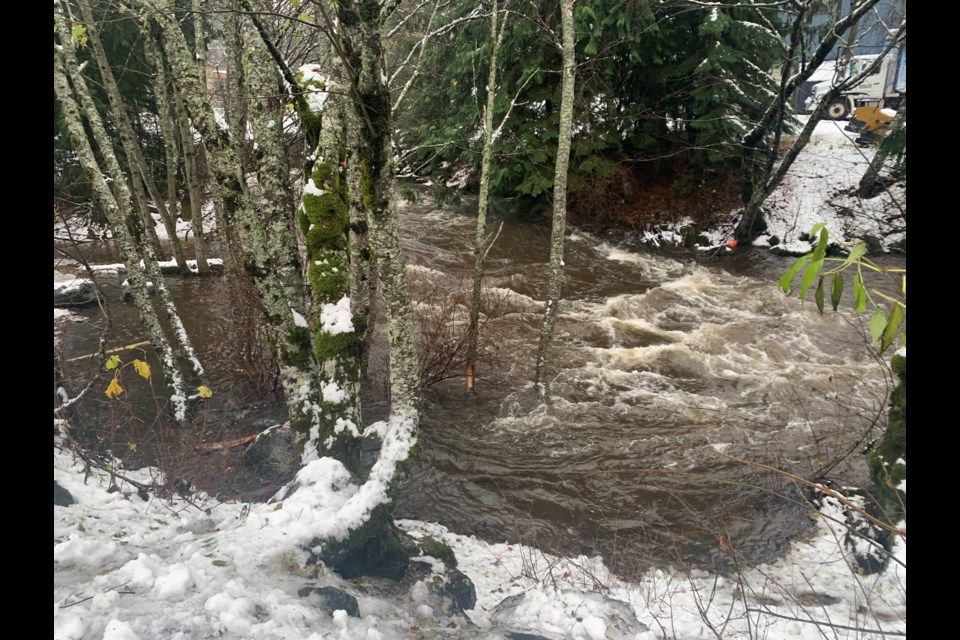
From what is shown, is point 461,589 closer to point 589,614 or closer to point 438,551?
point 438,551

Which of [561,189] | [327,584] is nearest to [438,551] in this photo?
[327,584]

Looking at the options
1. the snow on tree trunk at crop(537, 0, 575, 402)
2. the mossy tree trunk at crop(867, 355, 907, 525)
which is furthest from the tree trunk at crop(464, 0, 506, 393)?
the mossy tree trunk at crop(867, 355, 907, 525)

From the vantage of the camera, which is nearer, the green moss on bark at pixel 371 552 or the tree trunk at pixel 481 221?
the green moss on bark at pixel 371 552

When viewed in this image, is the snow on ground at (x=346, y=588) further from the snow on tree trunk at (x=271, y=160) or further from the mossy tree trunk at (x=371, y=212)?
the snow on tree trunk at (x=271, y=160)

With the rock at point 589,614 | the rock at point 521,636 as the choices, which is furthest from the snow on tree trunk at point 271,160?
the rock at point 521,636

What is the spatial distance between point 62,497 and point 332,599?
2.09 metres

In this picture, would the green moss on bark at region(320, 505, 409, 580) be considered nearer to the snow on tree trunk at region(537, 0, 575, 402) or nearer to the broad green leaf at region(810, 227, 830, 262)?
the broad green leaf at region(810, 227, 830, 262)

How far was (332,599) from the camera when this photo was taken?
315cm

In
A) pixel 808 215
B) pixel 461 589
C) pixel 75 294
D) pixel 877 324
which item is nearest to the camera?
pixel 877 324

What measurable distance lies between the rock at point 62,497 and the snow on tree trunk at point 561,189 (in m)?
4.99

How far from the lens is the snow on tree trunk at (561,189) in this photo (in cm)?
571

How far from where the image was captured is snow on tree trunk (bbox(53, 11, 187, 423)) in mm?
4902
